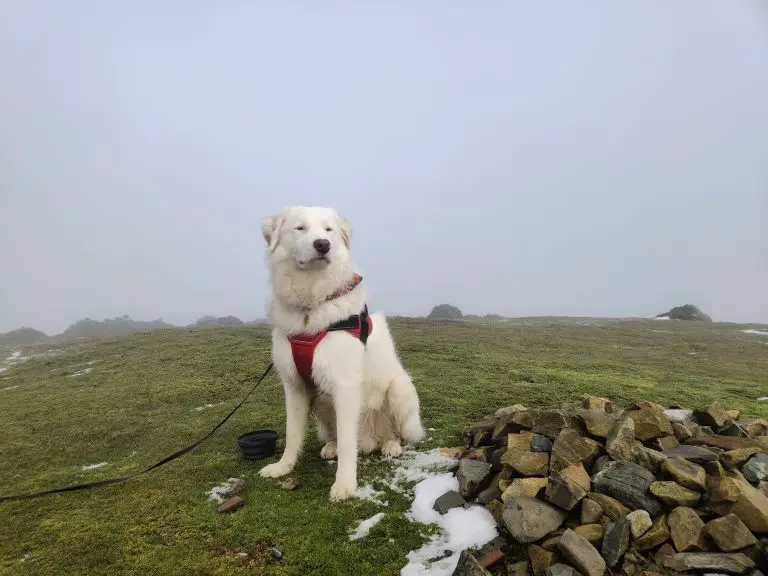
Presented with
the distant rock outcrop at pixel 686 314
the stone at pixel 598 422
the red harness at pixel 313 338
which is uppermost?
the red harness at pixel 313 338

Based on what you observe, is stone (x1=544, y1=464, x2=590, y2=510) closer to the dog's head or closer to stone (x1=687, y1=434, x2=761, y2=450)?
stone (x1=687, y1=434, x2=761, y2=450)

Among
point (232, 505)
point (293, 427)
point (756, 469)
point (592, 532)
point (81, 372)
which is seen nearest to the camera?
point (592, 532)

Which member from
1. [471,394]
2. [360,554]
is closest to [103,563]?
[360,554]

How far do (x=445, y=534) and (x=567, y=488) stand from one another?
1.11 metres

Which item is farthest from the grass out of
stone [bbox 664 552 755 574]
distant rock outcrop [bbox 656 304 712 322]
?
distant rock outcrop [bbox 656 304 712 322]

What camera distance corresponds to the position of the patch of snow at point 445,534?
11.3 ft

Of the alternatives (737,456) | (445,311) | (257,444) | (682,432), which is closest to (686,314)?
(445,311)

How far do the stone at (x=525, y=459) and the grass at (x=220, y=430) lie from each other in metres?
1.04

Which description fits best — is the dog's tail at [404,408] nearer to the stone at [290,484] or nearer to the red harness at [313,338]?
the red harness at [313,338]

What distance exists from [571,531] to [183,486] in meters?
4.16

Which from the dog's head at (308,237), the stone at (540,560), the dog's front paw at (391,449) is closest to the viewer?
the stone at (540,560)

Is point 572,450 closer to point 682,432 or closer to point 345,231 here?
point 682,432

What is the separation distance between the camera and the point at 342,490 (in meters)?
4.57

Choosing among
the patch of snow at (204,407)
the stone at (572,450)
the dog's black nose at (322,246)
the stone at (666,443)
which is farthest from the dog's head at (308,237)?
the patch of snow at (204,407)
